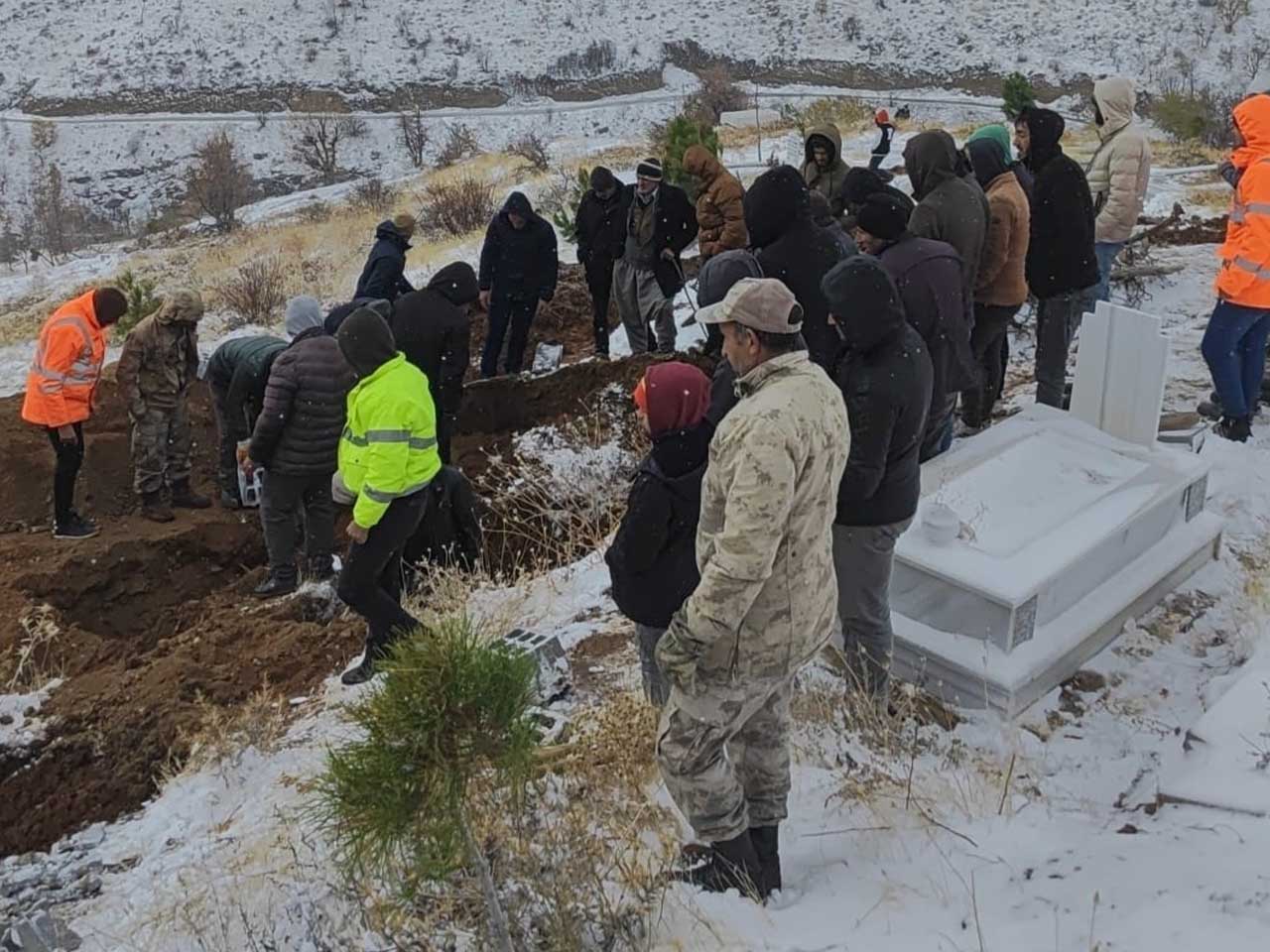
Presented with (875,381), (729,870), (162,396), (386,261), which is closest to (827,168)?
(386,261)

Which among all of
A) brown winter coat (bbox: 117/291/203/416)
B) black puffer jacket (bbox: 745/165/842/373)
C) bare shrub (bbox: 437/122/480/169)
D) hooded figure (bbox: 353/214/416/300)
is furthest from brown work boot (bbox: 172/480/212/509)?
bare shrub (bbox: 437/122/480/169)

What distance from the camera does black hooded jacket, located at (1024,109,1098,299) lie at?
245 inches

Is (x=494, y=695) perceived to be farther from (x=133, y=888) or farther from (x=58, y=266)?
(x=58, y=266)

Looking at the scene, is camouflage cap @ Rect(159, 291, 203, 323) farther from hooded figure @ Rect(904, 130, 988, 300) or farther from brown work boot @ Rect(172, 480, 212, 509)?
hooded figure @ Rect(904, 130, 988, 300)

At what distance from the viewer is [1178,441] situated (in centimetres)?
600

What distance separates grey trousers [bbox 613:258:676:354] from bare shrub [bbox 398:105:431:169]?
77.5 feet

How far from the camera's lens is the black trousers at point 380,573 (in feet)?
16.0

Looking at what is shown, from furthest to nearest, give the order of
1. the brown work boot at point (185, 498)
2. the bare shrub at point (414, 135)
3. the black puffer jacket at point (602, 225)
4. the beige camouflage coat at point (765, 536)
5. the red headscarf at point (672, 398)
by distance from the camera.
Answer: the bare shrub at point (414, 135), the black puffer jacket at point (602, 225), the brown work boot at point (185, 498), the red headscarf at point (672, 398), the beige camouflage coat at point (765, 536)

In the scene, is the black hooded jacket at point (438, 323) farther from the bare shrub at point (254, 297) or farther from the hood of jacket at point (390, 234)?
the bare shrub at point (254, 297)

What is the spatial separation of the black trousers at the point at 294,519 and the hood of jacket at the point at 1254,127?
5170 millimetres

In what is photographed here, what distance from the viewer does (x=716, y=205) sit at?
292 inches

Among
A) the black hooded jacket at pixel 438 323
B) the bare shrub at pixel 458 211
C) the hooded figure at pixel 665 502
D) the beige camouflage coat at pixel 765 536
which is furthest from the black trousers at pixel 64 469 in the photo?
the bare shrub at pixel 458 211

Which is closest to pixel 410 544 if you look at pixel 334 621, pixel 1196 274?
pixel 334 621

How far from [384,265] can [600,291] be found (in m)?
1.73
